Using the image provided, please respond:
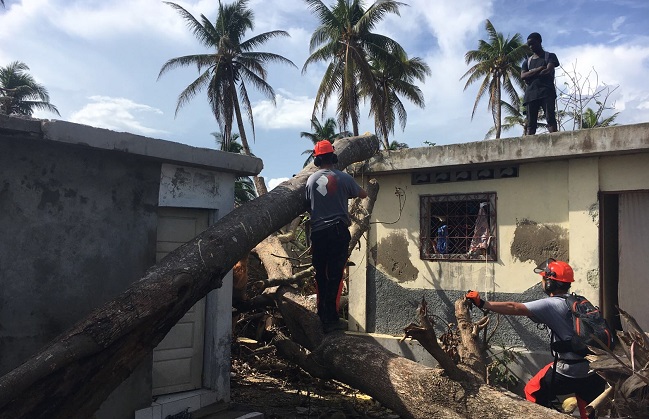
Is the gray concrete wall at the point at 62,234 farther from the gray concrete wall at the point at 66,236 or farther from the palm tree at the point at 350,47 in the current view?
the palm tree at the point at 350,47

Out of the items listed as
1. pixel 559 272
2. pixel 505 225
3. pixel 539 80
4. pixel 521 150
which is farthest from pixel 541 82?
pixel 559 272

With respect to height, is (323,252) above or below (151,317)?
above

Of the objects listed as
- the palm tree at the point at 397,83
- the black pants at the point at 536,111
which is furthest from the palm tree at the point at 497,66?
the black pants at the point at 536,111

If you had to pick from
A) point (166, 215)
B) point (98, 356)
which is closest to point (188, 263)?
point (98, 356)

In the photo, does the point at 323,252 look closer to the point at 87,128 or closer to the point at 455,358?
the point at 455,358

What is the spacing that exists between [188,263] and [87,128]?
4.39 feet

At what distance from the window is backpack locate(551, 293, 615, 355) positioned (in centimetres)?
328

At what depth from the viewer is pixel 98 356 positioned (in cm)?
362

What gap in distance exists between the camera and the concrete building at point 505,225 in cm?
675

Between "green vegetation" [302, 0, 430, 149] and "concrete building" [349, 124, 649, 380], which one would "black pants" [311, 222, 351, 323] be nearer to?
"concrete building" [349, 124, 649, 380]

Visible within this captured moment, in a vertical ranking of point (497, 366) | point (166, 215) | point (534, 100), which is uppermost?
point (534, 100)

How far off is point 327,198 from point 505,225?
334cm

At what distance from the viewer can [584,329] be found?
4176 mm

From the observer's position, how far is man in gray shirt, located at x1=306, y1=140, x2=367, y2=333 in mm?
5176
